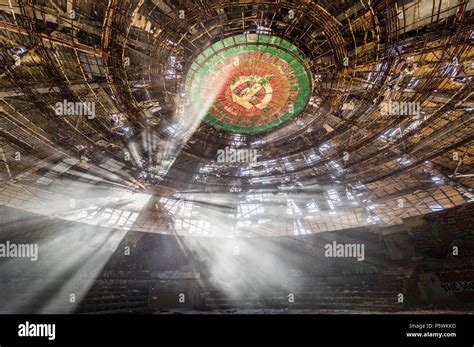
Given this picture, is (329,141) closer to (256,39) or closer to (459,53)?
(459,53)

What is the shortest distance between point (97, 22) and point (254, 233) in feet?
53.2

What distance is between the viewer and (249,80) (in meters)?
7.75

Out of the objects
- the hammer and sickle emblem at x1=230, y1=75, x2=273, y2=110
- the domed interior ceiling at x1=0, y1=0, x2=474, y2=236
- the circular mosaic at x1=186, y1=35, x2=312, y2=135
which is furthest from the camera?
the hammer and sickle emblem at x1=230, y1=75, x2=273, y2=110

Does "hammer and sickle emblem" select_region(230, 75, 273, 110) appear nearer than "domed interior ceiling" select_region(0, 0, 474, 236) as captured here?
No

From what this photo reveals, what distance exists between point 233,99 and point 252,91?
2.24ft

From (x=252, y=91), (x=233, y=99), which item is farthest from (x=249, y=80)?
(x=233, y=99)

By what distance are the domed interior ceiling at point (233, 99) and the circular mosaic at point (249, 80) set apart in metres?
0.04

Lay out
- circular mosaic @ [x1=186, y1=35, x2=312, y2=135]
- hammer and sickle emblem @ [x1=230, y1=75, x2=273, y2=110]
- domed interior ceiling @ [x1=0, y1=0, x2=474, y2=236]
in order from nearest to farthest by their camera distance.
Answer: domed interior ceiling @ [x1=0, y1=0, x2=474, y2=236]
circular mosaic @ [x1=186, y1=35, x2=312, y2=135]
hammer and sickle emblem @ [x1=230, y1=75, x2=273, y2=110]

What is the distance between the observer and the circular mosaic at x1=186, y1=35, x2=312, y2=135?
292 inches

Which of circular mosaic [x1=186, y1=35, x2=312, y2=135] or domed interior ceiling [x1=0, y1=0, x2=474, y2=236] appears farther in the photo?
circular mosaic [x1=186, y1=35, x2=312, y2=135]

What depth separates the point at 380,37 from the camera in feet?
23.4

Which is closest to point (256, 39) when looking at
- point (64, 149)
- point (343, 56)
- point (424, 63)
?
point (343, 56)

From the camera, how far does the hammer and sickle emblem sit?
306 inches

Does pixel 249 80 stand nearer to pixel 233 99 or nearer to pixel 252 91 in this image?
pixel 252 91
